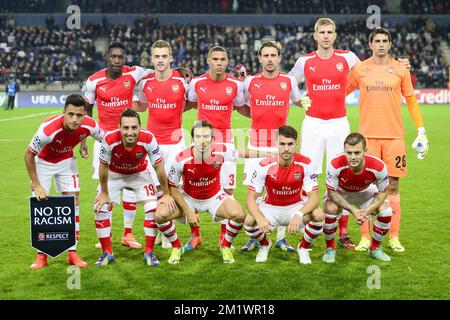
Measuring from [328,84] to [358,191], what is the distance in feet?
4.43

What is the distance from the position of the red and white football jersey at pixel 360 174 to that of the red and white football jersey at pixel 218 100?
138 centimetres

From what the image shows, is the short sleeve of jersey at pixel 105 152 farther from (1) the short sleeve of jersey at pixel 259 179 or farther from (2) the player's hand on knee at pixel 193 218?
(1) the short sleeve of jersey at pixel 259 179

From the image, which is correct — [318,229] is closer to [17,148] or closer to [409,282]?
[409,282]

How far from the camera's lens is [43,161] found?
20.3 ft

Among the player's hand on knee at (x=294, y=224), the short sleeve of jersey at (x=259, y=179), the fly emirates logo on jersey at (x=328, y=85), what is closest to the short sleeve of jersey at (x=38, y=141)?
the short sleeve of jersey at (x=259, y=179)

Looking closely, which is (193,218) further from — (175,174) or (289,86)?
(289,86)

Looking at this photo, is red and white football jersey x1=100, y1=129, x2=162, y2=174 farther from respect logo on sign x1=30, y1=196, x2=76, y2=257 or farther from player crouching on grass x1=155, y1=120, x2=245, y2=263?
respect logo on sign x1=30, y1=196, x2=76, y2=257

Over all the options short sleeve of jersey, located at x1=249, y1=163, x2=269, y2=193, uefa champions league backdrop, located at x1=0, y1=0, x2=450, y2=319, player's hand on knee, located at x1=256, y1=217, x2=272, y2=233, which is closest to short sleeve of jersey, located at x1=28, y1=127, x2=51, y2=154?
uefa champions league backdrop, located at x1=0, y1=0, x2=450, y2=319

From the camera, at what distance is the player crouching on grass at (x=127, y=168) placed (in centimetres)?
595

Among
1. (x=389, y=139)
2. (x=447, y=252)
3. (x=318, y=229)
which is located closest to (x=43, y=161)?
(x=318, y=229)

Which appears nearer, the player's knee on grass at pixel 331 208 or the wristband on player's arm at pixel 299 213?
the wristband on player's arm at pixel 299 213

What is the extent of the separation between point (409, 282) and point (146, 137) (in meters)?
2.84

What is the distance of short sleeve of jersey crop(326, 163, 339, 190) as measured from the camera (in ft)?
20.0

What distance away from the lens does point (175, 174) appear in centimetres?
623
